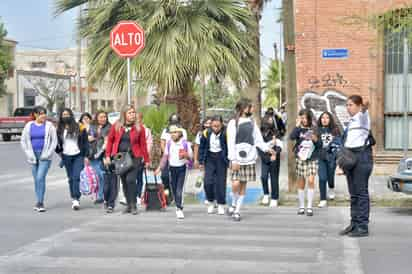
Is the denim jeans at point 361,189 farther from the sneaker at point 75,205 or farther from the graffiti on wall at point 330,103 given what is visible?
the graffiti on wall at point 330,103

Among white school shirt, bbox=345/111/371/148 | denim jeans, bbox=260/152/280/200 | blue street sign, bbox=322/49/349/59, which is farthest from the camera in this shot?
blue street sign, bbox=322/49/349/59

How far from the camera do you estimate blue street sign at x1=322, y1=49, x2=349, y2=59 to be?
15898mm

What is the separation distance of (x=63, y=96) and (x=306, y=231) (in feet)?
156

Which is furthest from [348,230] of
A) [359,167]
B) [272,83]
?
[272,83]

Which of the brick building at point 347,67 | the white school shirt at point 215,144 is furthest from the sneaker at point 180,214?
the brick building at point 347,67

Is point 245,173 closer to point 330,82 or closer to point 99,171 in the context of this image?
point 99,171

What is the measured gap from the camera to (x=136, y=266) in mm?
7430

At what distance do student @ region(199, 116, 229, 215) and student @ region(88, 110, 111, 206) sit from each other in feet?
6.93

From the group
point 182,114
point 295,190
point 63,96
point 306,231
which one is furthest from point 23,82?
point 306,231

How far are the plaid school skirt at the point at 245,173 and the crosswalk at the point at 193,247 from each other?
2.14ft

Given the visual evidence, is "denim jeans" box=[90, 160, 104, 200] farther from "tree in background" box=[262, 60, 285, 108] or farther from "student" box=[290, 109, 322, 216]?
"tree in background" box=[262, 60, 285, 108]

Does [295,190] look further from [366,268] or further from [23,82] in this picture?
[23,82]

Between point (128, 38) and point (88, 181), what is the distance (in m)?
2.62

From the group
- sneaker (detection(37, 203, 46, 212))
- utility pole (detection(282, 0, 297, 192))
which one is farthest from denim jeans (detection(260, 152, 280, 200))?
sneaker (detection(37, 203, 46, 212))
